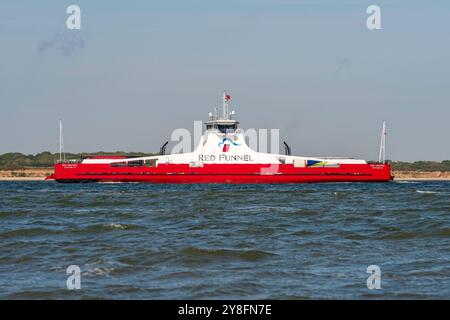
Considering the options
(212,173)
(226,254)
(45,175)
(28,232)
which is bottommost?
(226,254)

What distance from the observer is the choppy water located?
13.1 meters

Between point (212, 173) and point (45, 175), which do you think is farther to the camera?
point (45, 175)

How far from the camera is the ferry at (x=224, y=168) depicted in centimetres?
7394

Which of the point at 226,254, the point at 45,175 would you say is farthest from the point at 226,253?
the point at 45,175

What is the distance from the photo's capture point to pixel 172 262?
16.4 meters

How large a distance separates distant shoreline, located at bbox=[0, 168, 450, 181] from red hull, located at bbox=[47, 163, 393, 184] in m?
67.2

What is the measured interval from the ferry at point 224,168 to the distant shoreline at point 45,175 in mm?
66352

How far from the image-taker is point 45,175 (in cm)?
15012

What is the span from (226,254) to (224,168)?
5666 cm

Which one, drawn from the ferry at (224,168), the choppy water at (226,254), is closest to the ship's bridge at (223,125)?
the ferry at (224,168)

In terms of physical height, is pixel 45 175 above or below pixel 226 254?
above

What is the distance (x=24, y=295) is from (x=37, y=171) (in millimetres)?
155247

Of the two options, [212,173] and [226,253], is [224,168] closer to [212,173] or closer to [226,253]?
[212,173]

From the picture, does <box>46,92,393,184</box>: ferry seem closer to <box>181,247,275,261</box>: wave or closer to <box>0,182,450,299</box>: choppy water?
<box>0,182,450,299</box>: choppy water
